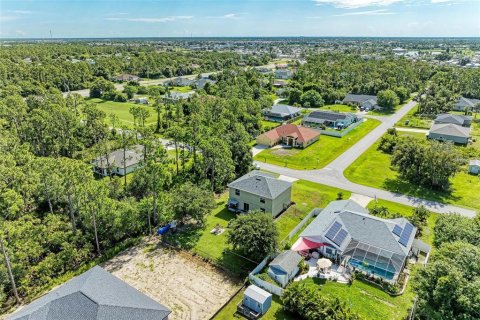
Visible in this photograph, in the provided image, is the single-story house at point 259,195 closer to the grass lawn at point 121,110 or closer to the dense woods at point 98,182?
the dense woods at point 98,182

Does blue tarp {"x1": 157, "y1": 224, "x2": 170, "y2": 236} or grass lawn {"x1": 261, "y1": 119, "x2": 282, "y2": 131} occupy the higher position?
grass lawn {"x1": 261, "y1": 119, "x2": 282, "y2": 131}

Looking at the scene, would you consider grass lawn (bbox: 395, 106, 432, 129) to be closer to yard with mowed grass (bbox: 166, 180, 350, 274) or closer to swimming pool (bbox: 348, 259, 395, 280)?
yard with mowed grass (bbox: 166, 180, 350, 274)

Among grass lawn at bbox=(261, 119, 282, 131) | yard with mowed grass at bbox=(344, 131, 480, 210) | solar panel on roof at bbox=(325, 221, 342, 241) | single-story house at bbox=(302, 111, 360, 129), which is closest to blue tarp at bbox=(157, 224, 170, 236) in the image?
solar panel on roof at bbox=(325, 221, 342, 241)

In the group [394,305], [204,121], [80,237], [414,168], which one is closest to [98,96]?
[204,121]

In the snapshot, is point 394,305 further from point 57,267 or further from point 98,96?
point 98,96

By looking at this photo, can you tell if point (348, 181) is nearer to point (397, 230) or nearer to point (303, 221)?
point (303, 221)
